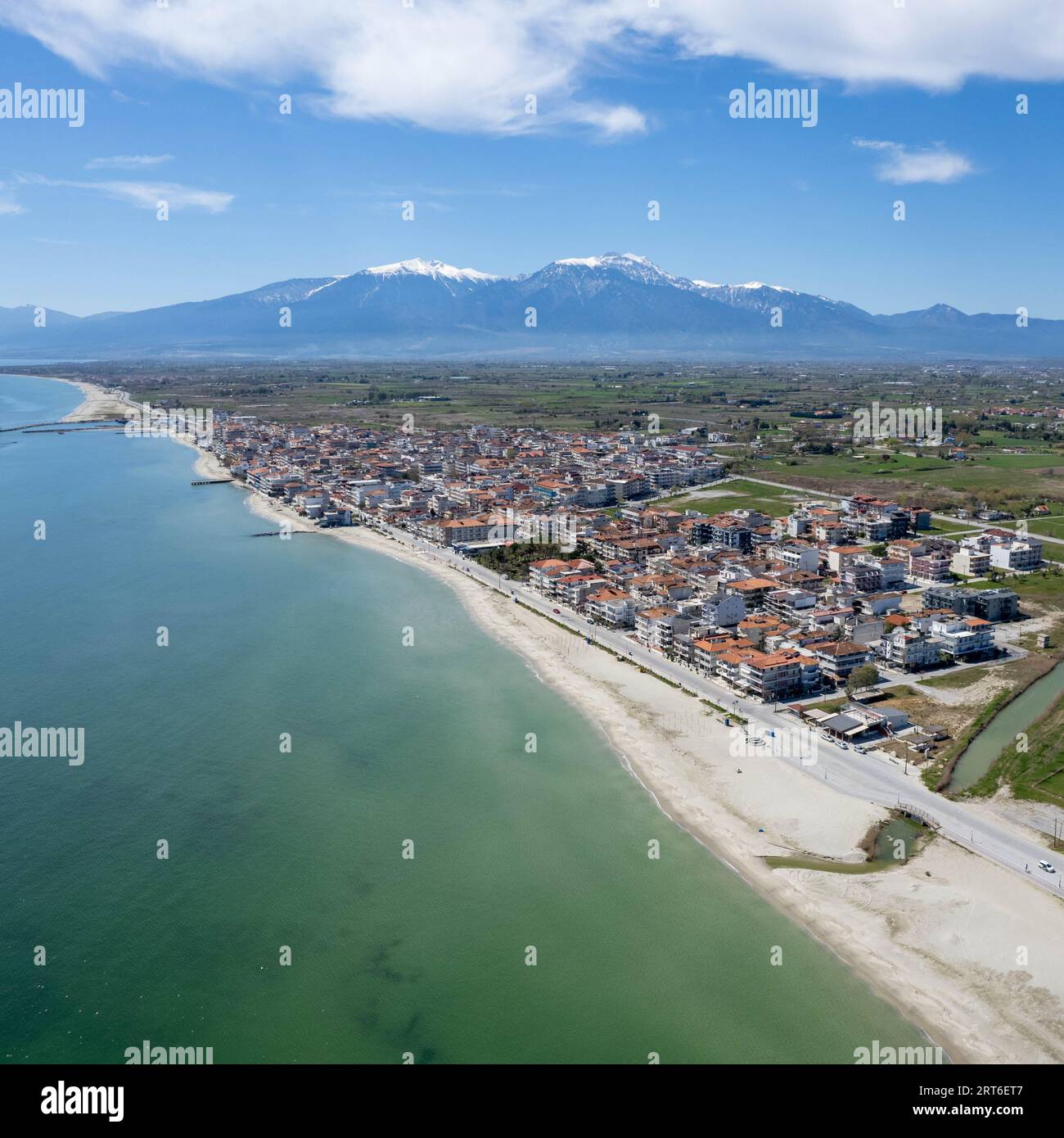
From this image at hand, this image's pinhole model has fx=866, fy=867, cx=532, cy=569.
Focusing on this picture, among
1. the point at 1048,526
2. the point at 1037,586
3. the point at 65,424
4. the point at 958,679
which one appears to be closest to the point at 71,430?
the point at 65,424

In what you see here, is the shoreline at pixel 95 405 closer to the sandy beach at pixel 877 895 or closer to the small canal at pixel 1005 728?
the sandy beach at pixel 877 895

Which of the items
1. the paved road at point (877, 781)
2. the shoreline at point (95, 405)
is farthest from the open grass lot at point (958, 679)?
the shoreline at point (95, 405)

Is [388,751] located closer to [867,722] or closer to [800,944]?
[800,944]

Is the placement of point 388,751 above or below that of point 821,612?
below

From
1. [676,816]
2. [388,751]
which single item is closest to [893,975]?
[676,816]

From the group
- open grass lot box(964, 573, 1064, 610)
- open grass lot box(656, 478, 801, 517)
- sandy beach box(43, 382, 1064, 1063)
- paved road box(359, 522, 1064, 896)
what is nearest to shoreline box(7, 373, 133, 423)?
open grass lot box(656, 478, 801, 517)

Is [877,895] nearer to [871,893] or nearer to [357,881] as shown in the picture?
[871,893]
